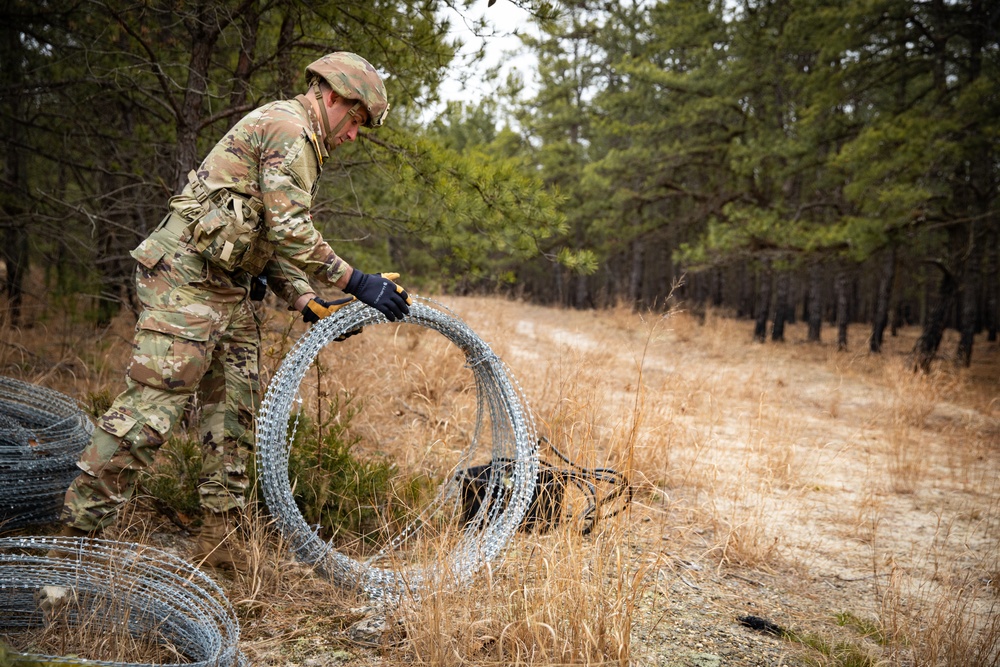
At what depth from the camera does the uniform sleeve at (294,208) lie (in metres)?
2.38

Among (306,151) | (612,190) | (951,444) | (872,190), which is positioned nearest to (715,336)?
(872,190)

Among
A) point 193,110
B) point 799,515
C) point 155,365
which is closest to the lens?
point 155,365

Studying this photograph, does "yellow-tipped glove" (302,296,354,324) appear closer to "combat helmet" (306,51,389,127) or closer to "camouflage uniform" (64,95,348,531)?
"camouflage uniform" (64,95,348,531)

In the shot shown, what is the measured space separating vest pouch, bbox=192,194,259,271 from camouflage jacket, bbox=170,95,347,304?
0.24 ft

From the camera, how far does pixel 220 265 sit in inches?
98.0

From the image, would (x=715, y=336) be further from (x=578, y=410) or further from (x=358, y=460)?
(x=358, y=460)

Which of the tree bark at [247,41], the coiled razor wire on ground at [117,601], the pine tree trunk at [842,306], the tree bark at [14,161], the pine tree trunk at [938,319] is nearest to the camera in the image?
the coiled razor wire on ground at [117,601]

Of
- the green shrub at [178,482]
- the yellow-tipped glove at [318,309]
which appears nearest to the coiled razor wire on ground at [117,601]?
the green shrub at [178,482]

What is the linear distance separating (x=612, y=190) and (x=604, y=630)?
51.2 ft

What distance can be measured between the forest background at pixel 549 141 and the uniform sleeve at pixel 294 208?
1.61 m


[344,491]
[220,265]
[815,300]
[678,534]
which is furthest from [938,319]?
[220,265]

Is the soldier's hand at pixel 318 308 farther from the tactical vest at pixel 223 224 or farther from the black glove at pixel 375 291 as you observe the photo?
the tactical vest at pixel 223 224

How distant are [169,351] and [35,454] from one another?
104 cm

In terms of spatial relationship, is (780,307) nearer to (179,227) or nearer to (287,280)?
(287,280)
